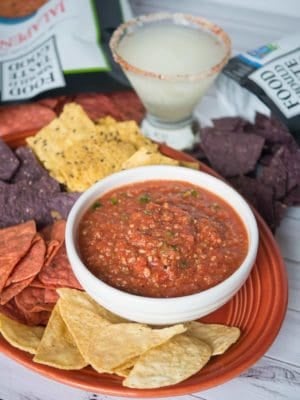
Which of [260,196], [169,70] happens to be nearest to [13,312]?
[260,196]

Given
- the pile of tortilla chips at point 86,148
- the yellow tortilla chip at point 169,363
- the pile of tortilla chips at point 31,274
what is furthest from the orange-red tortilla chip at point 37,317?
the pile of tortilla chips at point 86,148

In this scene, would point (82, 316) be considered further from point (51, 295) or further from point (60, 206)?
point (60, 206)

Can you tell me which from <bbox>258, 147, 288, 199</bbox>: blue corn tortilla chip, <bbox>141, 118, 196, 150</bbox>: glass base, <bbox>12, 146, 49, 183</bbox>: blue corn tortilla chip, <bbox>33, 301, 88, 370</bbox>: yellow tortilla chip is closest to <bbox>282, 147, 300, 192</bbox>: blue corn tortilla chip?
<bbox>258, 147, 288, 199</bbox>: blue corn tortilla chip

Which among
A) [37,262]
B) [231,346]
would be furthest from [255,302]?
[37,262]

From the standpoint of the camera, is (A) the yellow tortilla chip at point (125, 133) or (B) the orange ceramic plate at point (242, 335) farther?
(A) the yellow tortilla chip at point (125, 133)

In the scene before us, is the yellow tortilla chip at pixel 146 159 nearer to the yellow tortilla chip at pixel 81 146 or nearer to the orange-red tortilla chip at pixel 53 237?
the yellow tortilla chip at pixel 81 146

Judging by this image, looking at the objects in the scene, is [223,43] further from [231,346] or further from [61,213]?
[231,346]

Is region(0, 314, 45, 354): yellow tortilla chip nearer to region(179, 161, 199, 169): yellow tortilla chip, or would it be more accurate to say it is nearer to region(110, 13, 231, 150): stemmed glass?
region(179, 161, 199, 169): yellow tortilla chip
